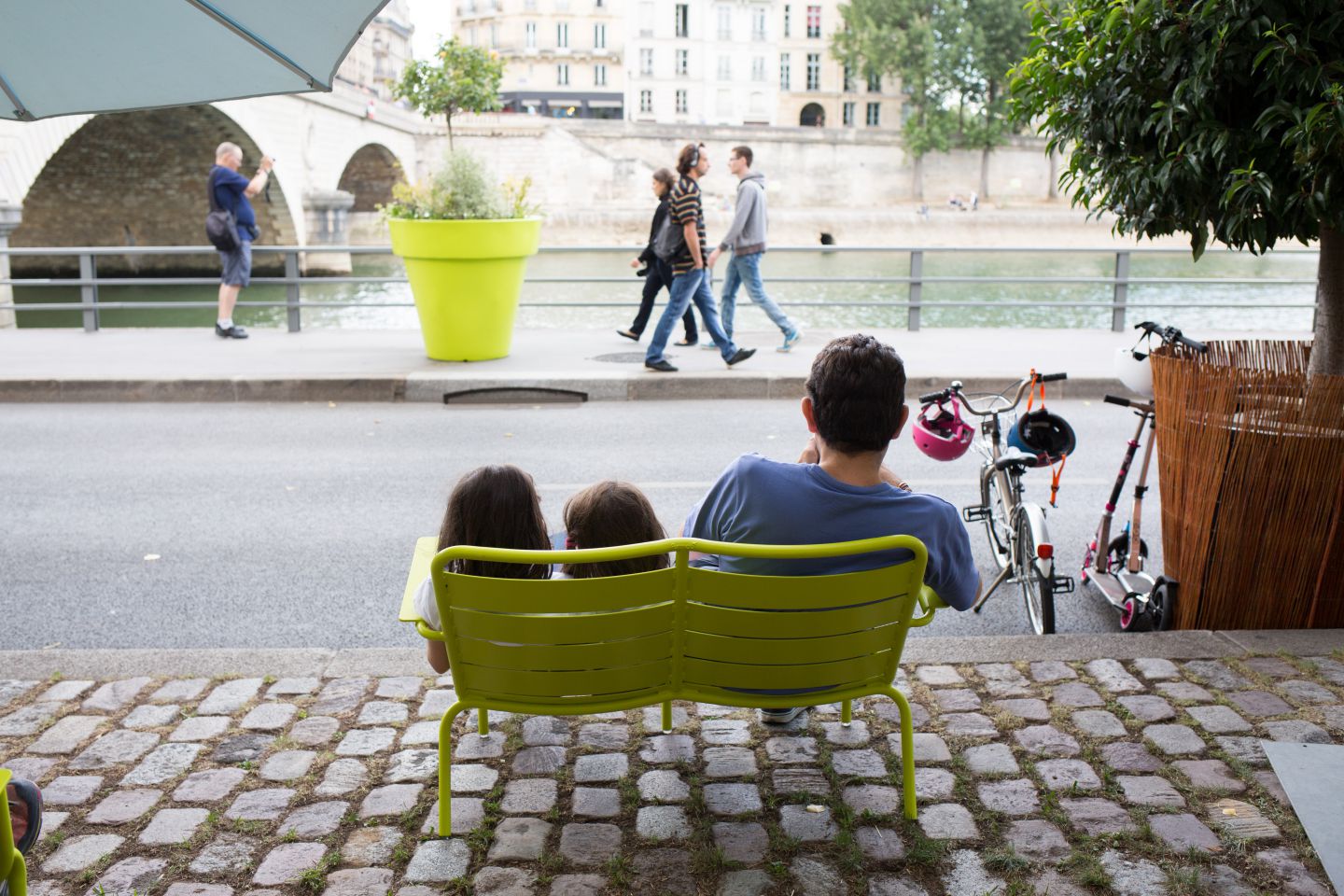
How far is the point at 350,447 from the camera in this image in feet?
25.6

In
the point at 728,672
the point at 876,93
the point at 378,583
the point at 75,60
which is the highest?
the point at 876,93

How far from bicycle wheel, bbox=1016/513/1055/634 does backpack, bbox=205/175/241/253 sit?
904 cm

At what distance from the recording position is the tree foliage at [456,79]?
30.9 meters

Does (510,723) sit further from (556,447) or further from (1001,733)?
(556,447)

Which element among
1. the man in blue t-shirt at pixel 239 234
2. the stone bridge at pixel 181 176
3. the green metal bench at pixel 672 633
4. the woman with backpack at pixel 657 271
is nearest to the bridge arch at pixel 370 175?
the stone bridge at pixel 181 176

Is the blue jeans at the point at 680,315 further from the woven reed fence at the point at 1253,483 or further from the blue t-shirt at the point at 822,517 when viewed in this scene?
the blue t-shirt at the point at 822,517

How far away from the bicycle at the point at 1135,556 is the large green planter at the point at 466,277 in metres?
5.94

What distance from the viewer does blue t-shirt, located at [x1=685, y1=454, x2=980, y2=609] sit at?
115 inches

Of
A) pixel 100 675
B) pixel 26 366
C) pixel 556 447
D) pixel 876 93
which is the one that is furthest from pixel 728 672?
pixel 876 93

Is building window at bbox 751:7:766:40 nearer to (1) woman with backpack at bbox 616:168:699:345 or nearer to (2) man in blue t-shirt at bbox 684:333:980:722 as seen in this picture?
(1) woman with backpack at bbox 616:168:699:345

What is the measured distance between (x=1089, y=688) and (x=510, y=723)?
5.22 feet

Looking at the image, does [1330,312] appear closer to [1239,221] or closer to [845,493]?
[1239,221]

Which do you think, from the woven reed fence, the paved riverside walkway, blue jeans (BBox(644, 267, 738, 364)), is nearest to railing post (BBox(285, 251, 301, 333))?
the paved riverside walkway

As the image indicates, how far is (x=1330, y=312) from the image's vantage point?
433cm
